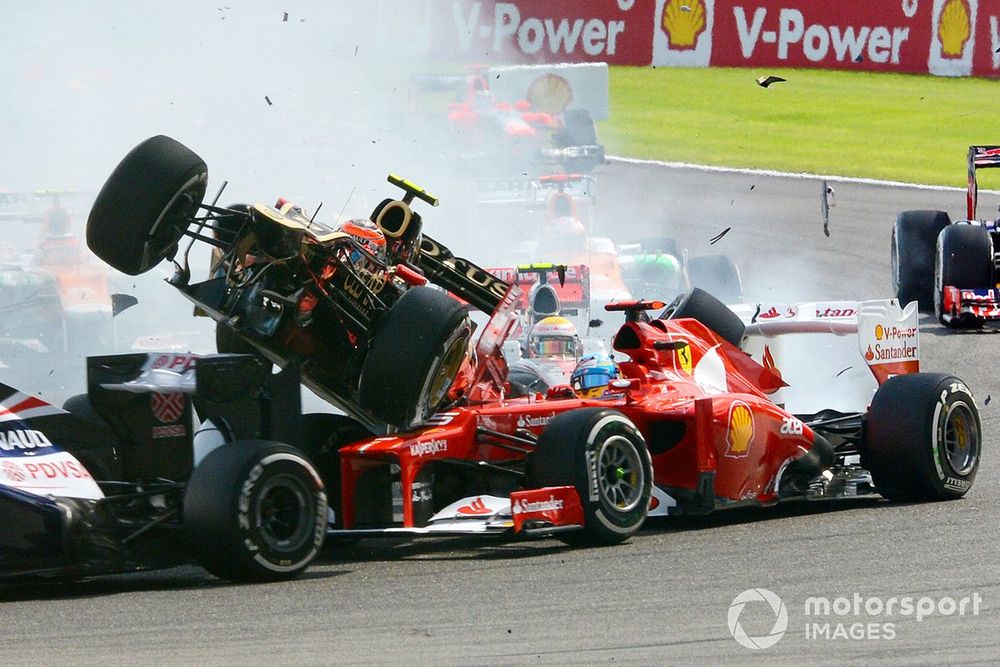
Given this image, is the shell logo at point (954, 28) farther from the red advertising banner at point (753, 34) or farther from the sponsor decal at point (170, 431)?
the sponsor decal at point (170, 431)

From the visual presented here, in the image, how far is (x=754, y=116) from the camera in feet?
109

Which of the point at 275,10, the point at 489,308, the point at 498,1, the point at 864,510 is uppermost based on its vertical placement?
the point at 498,1

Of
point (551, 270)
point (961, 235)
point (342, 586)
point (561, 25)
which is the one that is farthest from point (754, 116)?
point (342, 586)

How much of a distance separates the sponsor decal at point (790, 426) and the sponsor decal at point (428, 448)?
2.19m

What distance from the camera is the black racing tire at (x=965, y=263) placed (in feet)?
58.5

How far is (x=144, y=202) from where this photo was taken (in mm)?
7805

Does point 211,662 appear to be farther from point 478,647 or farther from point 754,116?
point 754,116

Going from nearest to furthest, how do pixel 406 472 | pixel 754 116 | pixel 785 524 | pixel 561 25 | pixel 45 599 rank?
pixel 45 599, pixel 406 472, pixel 785 524, pixel 561 25, pixel 754 116

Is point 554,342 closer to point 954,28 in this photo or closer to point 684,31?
point 684,31

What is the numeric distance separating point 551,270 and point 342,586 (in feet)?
27.9

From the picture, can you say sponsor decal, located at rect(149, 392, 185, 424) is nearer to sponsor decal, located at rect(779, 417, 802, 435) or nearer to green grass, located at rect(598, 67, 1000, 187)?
sponsor decal, located at rect(779, 417, 802, 435)

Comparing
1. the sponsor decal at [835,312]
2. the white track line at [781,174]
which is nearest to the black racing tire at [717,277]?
the sponsor decal at [835,312]

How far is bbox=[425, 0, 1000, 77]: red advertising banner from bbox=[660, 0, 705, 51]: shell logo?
0.06 feet

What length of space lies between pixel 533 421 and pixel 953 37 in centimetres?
2417
